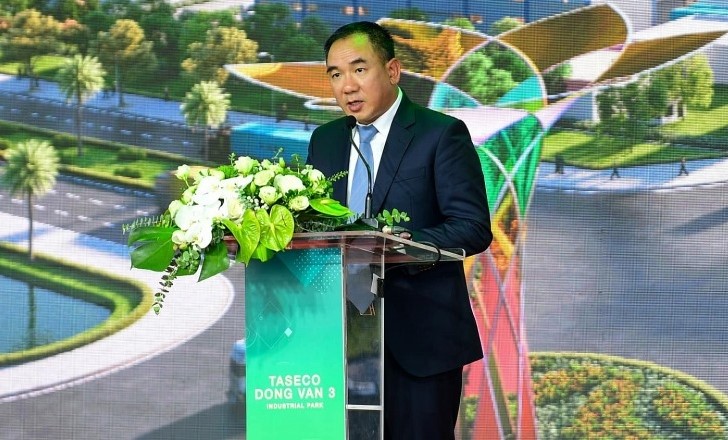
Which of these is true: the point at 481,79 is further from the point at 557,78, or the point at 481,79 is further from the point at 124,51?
the point at 124,51

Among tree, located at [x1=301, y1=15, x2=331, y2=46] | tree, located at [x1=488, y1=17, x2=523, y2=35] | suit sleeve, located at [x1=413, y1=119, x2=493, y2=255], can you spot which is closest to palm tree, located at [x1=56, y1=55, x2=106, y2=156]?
tree, located at [x1=301, y1=15, x2=331, y2=46]

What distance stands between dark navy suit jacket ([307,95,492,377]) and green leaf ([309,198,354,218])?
42 cm

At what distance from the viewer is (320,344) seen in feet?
7.52

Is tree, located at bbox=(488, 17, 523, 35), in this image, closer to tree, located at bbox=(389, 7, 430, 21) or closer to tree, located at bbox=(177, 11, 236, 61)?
tree, located at bbox=(389, 7, 430, 21)

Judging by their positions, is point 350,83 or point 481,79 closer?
point 350,83

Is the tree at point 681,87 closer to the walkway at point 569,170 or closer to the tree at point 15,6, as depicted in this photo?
the walkway at point 569,170

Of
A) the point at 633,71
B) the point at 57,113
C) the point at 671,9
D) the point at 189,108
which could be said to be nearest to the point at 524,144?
the point at 633,71

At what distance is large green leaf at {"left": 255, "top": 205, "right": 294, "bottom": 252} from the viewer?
2.21 m

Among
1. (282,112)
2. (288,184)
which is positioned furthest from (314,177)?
(282,112)

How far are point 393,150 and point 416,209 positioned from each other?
6.4 inches

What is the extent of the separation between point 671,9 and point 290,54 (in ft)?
5.23

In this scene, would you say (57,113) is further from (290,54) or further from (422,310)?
(422,310)

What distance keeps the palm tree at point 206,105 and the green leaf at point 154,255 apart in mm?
2358

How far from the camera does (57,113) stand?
4.59 meters
